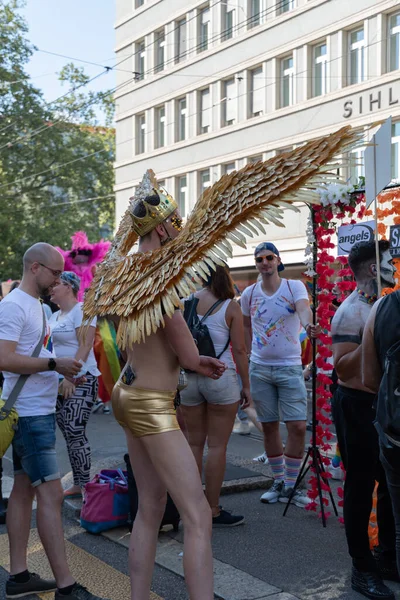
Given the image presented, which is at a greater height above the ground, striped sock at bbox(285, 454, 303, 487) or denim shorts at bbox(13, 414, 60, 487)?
denim shorts at bbox(13, 414, 60, 487)

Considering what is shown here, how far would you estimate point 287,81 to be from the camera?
2791 centimetres

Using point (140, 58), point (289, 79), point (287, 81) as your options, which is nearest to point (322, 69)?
point (289, 79)

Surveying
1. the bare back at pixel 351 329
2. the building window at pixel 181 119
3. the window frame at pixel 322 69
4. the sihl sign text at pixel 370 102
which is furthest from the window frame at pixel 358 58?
the bare back at pixel 351 329

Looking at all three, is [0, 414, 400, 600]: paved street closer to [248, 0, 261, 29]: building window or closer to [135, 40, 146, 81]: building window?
[248, 0, 261, 29]: building window

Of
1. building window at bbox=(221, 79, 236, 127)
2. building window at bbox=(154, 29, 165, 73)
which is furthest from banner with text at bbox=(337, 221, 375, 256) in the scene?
building window at bbox=(154, 29, 165, 73)

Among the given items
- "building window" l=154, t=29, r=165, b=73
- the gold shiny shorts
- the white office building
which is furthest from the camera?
"building window" l=154, t=29, r=165, b=73

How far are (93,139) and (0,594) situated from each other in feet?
131

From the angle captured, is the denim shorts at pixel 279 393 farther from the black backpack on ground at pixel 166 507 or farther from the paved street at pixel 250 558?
the black backpack on ground at pixel 166 507

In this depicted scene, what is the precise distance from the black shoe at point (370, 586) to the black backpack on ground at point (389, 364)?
122cm

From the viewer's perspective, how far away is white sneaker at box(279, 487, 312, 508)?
5.93m

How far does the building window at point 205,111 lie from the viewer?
31562mm

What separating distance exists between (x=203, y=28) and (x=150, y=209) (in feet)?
99.5

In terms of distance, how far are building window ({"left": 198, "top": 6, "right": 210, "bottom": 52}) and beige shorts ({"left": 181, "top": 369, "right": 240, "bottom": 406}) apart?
28.2 m

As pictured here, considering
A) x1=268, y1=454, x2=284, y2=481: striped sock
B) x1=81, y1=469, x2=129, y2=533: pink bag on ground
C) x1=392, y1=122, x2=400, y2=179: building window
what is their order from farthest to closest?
x1=392, y1=122, x2=400, y2=179: building window, x1=268, y1=454, x2=284, y2=481: striped sock, x1=81, y1=469, x2=129, y2=533: pink bag on ground
